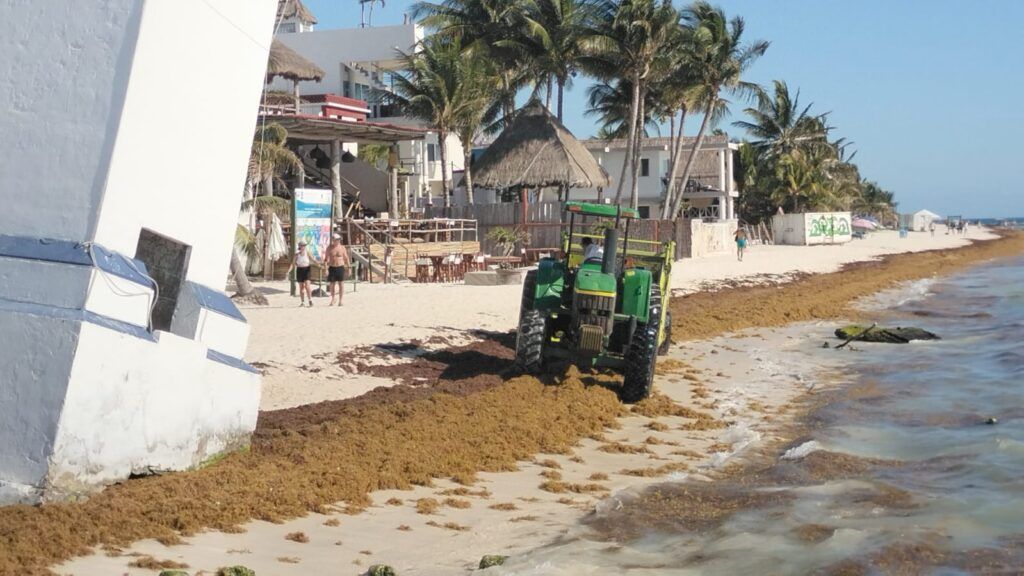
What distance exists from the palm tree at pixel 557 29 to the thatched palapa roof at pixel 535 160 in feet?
7.83

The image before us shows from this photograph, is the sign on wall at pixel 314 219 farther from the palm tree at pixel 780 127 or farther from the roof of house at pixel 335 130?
the palm tree at pixel 780 127

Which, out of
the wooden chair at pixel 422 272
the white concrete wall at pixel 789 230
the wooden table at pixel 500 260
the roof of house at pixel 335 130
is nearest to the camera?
the wooden chair at pixel 422 272

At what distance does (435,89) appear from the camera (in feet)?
131

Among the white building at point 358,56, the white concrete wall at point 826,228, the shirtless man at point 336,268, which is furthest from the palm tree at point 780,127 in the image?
the shirtless man at point 336,268

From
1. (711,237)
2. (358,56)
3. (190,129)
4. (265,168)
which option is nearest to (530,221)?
(265,168)

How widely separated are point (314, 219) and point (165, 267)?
48.2 feet

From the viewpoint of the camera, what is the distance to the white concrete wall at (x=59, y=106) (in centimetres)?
735

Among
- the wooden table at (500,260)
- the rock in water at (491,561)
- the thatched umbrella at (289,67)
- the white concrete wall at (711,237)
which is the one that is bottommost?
the rock in water at (491,561)

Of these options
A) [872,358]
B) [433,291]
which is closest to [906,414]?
[872,358]

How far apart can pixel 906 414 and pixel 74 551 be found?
10111mm

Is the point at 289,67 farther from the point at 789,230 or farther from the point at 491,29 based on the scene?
the point at 789,230

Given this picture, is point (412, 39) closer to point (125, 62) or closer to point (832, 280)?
point (832, 280)

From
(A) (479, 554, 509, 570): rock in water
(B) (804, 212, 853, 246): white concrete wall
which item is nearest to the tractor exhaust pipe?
(A) (479, 554, 509, 570): rock in water

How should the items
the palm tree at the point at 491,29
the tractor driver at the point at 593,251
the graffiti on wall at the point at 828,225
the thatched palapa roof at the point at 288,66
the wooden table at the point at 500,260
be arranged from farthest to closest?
the graffiti on wall at the point at 828,225
the palm tree at the point at 491,29
the thatched palapa roof at the point at 288,66
the wooden table at the point at 500,260
the tractor driver at the point at 593,251
